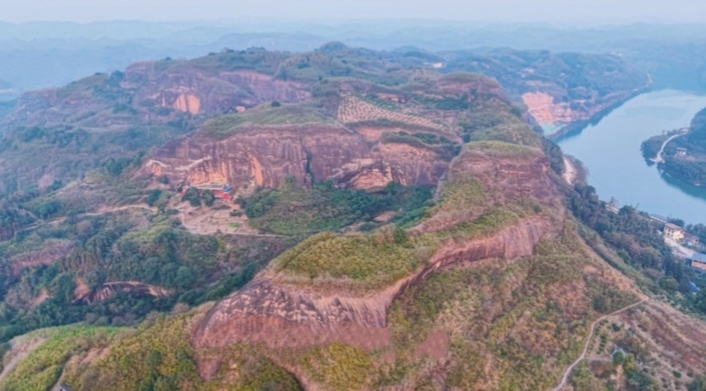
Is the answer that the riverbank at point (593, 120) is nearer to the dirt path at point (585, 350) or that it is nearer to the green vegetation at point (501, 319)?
the dirt path at point (585, 350)

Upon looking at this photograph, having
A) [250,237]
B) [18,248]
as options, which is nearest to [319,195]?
[250,237]

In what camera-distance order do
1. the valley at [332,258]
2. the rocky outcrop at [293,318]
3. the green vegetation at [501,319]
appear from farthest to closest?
the green vegetation at [501,319] < the valley at [332,258] < the rocky outcrop at [293,318]

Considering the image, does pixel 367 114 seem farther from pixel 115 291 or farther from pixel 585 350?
pixel 585 350

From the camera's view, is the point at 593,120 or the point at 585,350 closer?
the point at 585,350

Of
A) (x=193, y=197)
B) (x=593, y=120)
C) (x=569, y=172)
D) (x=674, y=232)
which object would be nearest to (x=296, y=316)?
(x=193, y=197)

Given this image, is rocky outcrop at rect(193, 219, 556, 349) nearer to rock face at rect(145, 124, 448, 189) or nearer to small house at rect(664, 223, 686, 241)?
rock face at rect(145, 124, 448, 189)

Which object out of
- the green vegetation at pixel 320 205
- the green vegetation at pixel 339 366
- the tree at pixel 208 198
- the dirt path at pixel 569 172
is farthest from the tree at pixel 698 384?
the dirt path at pixel 569 172
